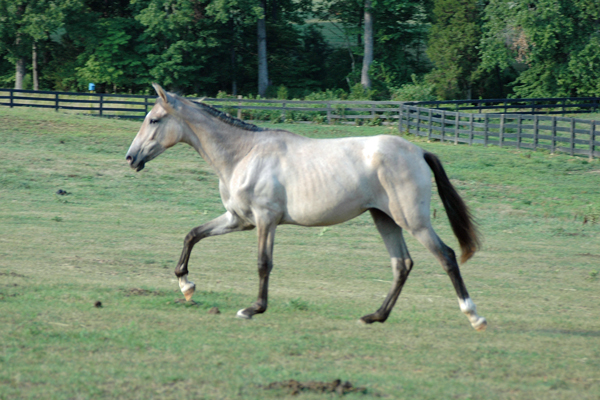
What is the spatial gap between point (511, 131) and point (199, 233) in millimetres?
23206

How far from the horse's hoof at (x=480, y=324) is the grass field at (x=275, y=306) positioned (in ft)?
0.22

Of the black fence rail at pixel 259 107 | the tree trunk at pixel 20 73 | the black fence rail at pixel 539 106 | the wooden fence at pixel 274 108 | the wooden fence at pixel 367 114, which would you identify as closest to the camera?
the wooden fence at pixel 367 114

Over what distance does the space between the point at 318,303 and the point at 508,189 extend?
12.7m

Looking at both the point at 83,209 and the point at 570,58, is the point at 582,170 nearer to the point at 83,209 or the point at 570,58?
the point at 83,209

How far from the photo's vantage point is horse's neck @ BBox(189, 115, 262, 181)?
7148 mm

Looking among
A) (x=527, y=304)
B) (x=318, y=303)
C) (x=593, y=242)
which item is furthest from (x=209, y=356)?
(x=593, y=242)

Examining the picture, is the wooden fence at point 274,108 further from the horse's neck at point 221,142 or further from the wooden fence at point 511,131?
the horse's neck at point 221,142

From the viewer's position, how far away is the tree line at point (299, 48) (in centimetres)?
4203

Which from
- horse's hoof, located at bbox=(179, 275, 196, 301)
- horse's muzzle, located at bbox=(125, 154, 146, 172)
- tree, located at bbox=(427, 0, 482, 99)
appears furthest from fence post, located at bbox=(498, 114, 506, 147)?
horse's hoof, located at bbox=(179, 275, 196, 301)

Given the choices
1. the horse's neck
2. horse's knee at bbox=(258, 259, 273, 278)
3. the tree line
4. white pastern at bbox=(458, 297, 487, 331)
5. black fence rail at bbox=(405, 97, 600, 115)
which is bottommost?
white pastern at bbox=(458, 297, 487, 331)

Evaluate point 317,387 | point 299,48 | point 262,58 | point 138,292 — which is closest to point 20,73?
point 262,58

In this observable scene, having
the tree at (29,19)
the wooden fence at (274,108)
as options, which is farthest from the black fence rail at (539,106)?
the tree at (29,19)

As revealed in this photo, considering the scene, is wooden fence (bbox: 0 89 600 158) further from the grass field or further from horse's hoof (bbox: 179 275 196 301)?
horse's hoof (bbox: 179 275 196 301)

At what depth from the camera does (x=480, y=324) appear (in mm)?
6547
